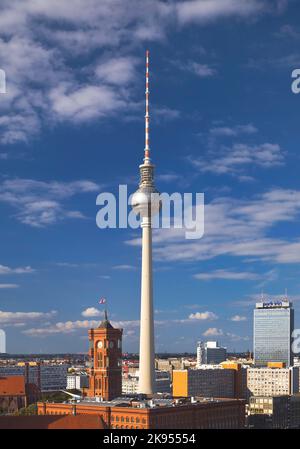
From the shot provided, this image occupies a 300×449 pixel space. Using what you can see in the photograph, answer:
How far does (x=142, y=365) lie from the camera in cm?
10031

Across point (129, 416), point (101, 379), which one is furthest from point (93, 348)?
point (129, 416)

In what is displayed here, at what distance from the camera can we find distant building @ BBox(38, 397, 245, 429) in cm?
7525

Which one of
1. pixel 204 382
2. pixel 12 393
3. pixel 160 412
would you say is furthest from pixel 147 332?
pixel 204 382

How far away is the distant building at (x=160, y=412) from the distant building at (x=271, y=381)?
96.8 meters

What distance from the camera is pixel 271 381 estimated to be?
18625 cm

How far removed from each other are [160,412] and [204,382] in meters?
95.1

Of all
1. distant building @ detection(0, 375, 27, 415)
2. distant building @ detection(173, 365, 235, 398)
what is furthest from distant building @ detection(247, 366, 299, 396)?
distant building @ detection(0, 375, 27, 415)

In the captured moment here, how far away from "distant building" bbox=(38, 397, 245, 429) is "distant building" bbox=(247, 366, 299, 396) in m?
96.8

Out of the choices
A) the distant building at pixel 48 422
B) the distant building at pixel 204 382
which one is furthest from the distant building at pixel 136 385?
the distant building at pixel 48 422

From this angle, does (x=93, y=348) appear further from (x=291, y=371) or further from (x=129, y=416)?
(x=291, y=371)

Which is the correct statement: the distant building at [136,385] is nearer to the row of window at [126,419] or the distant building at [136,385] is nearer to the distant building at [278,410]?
the distant building at [278,410]

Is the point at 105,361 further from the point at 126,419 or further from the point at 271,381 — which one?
the point at 271,381

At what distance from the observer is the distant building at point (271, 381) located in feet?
603
